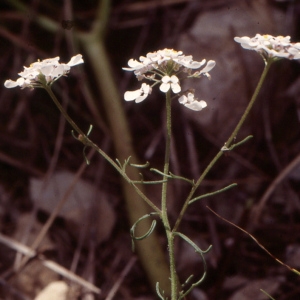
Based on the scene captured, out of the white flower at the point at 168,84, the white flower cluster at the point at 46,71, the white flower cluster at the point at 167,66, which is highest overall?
the white flower cluster at the point at 46,71

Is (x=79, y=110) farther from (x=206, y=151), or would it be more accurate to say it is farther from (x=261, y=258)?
→ (x=261, y=258)

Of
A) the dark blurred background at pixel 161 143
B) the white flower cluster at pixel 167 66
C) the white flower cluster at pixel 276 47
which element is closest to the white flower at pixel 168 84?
the white flower cluster at pixel 167 66

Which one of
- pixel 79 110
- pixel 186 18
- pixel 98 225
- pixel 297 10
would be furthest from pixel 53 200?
pixel 297 10

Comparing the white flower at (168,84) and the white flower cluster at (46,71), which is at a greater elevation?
the white flower cluster at (46,71)

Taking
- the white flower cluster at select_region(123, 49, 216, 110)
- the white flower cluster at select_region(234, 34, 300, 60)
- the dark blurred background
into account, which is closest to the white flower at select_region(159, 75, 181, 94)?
the white flower cluster at select_region(123, 49, 216, 110)

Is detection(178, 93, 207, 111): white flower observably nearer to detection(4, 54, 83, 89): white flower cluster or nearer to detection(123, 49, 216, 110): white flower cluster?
detection(123, 49, 216, 110): white flower cluster

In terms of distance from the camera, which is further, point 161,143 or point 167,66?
point 161,143

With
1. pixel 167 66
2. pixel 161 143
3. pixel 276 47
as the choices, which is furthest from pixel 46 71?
pixel 161 143

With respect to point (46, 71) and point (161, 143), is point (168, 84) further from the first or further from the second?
point (161, 143)

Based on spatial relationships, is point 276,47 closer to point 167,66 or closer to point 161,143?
point 167,66

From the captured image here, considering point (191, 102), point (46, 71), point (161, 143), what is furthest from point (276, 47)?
point (161, 143)

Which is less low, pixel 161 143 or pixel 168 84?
pixel 161 143

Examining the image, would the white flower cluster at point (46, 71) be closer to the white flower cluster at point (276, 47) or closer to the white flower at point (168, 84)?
the white flower at point (168, 84)
